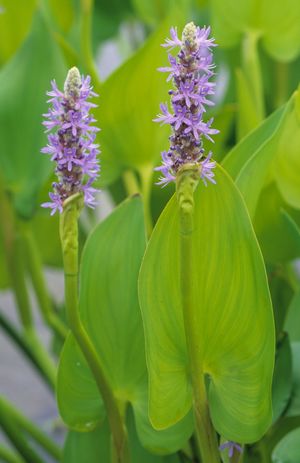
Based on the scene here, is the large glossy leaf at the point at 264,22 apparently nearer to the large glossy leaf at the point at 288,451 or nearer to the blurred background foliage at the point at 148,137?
the blurred background foliage at the point at 148,137

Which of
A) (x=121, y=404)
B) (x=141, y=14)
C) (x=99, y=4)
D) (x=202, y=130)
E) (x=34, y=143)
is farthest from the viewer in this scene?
(x=99, y=4)

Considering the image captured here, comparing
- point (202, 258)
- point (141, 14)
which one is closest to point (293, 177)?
point (202, 258)

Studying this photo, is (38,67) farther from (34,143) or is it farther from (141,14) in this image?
(141,14)

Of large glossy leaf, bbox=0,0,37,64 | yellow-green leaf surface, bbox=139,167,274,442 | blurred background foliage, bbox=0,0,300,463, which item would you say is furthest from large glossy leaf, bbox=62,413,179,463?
large glossy leaf, bbox=0,0,37,64

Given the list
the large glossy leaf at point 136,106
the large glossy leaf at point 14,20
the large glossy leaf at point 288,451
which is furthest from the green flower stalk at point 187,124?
the large glossy leaf at point 14,20

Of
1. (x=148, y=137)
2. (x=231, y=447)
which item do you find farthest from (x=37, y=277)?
(x=231, y=447)

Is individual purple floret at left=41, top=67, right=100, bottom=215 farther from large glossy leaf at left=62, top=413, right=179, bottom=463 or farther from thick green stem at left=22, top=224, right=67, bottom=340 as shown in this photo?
thick green stem at left=22, top=224, right=67, bottom=340
